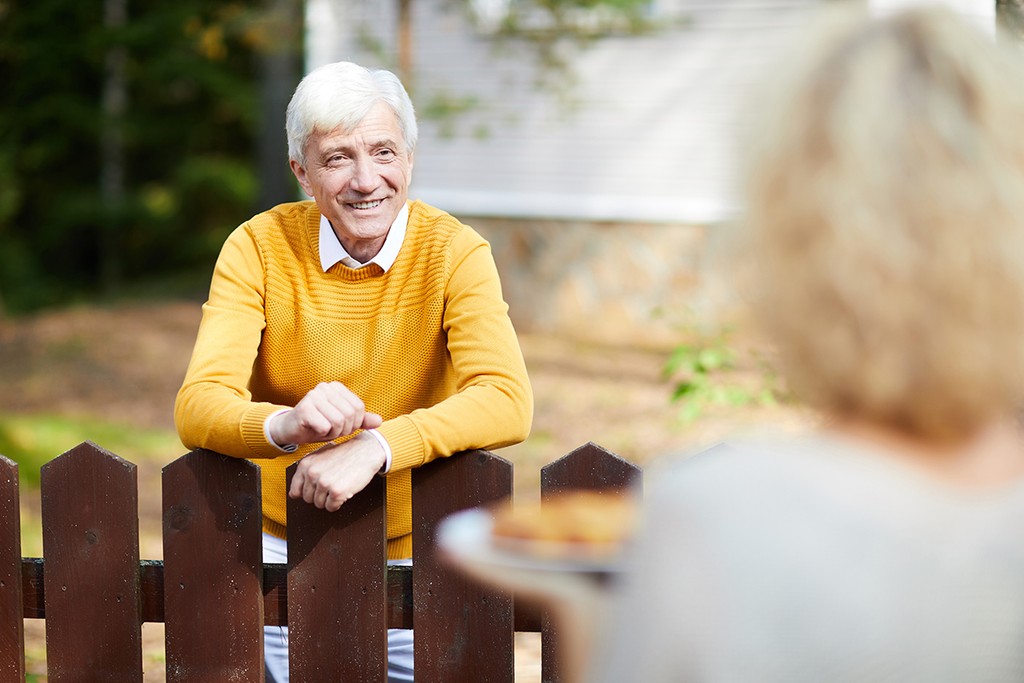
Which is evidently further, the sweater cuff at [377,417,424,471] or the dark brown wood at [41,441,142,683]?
the dark brown wood at [41,441,142,683]

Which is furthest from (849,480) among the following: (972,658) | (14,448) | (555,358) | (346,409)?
(555,358)

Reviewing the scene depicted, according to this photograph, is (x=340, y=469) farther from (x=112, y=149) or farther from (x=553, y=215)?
(x=112, y=149)

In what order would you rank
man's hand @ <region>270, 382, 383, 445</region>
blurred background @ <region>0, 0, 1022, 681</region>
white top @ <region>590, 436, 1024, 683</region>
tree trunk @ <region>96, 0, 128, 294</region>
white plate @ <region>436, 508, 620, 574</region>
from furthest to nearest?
1. tree trunk @ <region>96, 0, 128, 294</region>
2. blurred background @ <region>0, 0, 1022, 681</region>
3. man's hand @ <region>270, 382, 383, 445</region>
4. white plate @ <region>436, 508, 620, 574</region>
5. white top @ <region>590, 436, 1024, 683</region>

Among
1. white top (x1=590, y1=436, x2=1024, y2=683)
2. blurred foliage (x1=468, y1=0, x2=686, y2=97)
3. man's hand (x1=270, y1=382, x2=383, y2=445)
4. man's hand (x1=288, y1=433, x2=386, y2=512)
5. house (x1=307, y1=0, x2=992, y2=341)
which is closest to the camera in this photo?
white top (x1=590, y1=436, x2=1024, y2=683)

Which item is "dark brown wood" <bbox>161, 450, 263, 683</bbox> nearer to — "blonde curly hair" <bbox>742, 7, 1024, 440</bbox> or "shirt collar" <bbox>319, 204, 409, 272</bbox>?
"shirt collar" <bbox>319, 204, 409, 272</bbox>

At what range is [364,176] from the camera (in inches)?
99.9

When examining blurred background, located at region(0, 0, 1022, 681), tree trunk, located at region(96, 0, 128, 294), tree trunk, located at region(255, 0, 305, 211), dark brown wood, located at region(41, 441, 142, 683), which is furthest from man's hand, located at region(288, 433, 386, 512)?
tree trunk, located at region(96, 0, 128, 294)

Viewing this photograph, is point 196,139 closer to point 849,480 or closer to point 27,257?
point 27,257

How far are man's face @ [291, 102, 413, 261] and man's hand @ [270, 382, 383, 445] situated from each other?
16.9 inches

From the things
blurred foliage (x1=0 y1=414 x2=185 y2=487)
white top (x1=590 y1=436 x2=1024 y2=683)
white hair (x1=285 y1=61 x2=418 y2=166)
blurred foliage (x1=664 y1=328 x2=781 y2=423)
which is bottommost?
white top (x1=590 y1=436 x2=1024 y2=683)

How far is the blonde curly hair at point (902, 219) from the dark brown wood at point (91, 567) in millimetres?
1887

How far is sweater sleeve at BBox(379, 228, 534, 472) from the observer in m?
2.39

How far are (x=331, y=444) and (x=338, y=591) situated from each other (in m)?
0.40

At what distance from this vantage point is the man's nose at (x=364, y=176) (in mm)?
2535
